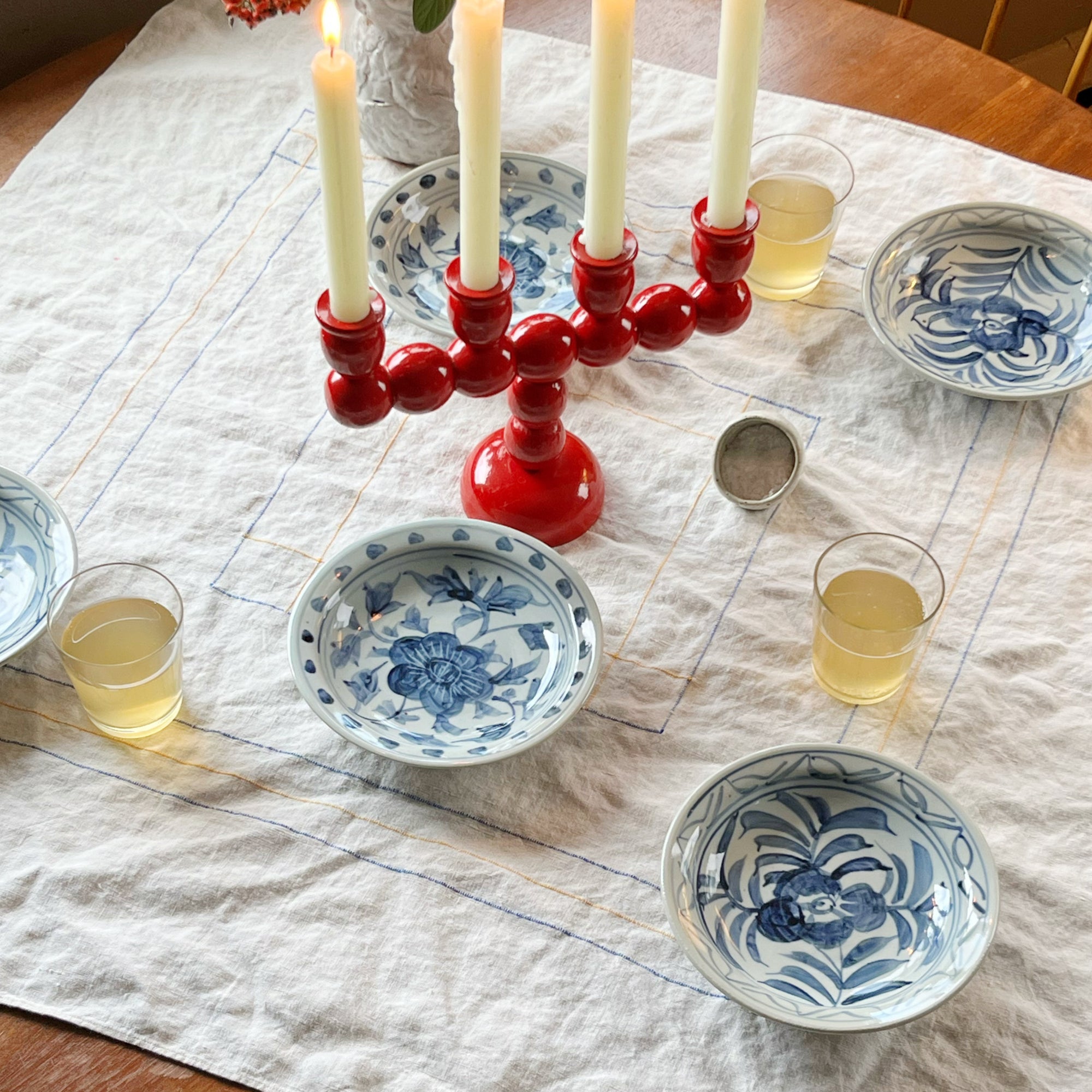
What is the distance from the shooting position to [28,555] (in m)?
0.98

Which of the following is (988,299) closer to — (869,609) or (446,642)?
(869,609)

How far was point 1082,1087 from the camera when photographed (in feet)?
2.50

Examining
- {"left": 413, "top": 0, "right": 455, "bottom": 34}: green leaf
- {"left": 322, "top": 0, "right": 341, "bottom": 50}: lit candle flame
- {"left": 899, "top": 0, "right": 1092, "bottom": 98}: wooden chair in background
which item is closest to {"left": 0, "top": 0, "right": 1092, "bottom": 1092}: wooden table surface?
{"left": 899, "top": 0, "right": 1092, "bottom": 98}: wooden chair in background

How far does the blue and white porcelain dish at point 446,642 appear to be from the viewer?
2.89 ft

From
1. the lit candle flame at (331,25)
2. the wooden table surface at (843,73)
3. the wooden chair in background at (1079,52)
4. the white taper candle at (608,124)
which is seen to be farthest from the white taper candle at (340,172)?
the wooden chair in background at (1079,52)

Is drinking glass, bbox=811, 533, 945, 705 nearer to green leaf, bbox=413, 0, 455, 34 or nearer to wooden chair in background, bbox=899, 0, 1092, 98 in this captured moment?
green leaf, bbox=413, 0, 455, 34

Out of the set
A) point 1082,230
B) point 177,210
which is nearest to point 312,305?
point 177,210

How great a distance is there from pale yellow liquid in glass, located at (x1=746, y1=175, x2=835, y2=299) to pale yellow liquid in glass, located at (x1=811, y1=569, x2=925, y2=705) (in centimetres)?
32

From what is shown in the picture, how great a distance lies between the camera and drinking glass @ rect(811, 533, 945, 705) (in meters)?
0.88

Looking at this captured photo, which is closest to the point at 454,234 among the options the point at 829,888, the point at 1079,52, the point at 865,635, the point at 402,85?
the point at 402,85

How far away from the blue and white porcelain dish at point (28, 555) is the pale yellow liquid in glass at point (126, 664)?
0.04 meters

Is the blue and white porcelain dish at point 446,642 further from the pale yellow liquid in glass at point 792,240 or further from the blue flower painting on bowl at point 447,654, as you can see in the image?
the pale yellow liquid in glass at point 792,240

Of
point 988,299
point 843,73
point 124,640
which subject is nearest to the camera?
point 124,640

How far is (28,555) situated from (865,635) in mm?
596
